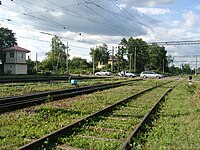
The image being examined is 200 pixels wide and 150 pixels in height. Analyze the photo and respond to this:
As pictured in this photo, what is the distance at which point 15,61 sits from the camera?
2539 inches

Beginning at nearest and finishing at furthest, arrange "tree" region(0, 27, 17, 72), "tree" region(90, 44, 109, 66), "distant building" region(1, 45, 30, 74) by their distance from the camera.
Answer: "distant building" region(1, 45, 30, 74) < "tree" region(0, 27, 17, 72) < "tree" region(90, 44, 109, 66)

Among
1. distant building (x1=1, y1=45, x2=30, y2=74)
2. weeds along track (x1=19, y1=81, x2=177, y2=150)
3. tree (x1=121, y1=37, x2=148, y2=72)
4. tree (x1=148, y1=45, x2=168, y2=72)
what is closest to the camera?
weeds along track (x1=19, y1=81, x2=177, y2=150)

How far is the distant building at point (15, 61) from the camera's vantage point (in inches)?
2540

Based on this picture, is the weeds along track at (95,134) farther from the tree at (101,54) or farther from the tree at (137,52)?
the tree at (101,54)

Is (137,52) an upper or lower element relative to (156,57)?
upper

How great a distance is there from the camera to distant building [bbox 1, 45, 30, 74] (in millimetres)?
64525

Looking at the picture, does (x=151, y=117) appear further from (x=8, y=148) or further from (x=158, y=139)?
(x=8, y=148)

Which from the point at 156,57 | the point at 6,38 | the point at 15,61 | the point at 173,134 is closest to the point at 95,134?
the point at 173,134

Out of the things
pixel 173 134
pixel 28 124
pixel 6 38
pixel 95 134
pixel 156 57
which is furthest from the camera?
pixel 156 57

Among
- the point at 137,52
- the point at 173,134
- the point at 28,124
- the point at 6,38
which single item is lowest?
the point at 173,134

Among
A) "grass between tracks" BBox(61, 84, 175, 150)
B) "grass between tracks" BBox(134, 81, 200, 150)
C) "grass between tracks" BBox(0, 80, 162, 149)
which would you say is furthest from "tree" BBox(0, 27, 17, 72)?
"grass between tracks" BBox(134, 81, 200, 150)

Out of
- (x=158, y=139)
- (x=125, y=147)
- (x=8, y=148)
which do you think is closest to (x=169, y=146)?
(x=158, y=139)

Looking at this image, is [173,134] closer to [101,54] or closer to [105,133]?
[105,133]

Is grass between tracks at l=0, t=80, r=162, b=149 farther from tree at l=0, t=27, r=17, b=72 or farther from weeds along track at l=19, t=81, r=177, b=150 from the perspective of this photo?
tree at l=0, t=27, r=17, b=72
